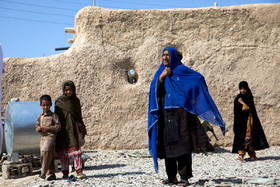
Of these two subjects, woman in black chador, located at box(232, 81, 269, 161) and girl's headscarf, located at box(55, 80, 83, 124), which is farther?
woman in black chador, located at box(232, 81, 269, 161)

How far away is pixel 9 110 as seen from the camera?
18.5 feet

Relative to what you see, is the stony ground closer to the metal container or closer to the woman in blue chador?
the woman in blue chador

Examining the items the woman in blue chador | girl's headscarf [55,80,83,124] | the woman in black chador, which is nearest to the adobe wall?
the woman in black chador

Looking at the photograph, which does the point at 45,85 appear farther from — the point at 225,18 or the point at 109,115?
the point at 225,18

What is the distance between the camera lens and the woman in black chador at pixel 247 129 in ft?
20.5

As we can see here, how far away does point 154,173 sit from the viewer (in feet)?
16.3

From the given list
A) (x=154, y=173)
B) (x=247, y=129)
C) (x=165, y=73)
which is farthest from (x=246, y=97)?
(x=165, y=73)

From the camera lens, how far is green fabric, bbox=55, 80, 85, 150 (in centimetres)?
466

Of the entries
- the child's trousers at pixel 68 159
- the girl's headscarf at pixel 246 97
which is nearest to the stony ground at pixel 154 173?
the child's trousers at pixel 68 159

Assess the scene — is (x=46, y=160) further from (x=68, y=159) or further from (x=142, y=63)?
(x=142, y=63)

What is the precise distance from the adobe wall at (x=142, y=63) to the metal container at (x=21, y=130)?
2.51m

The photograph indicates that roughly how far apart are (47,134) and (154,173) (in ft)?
5.27

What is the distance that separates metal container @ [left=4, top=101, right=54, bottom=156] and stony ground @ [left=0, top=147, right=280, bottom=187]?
45 cm

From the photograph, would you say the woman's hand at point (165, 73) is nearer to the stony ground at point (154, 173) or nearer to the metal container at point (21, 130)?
the stony ground at point (154, 173)
